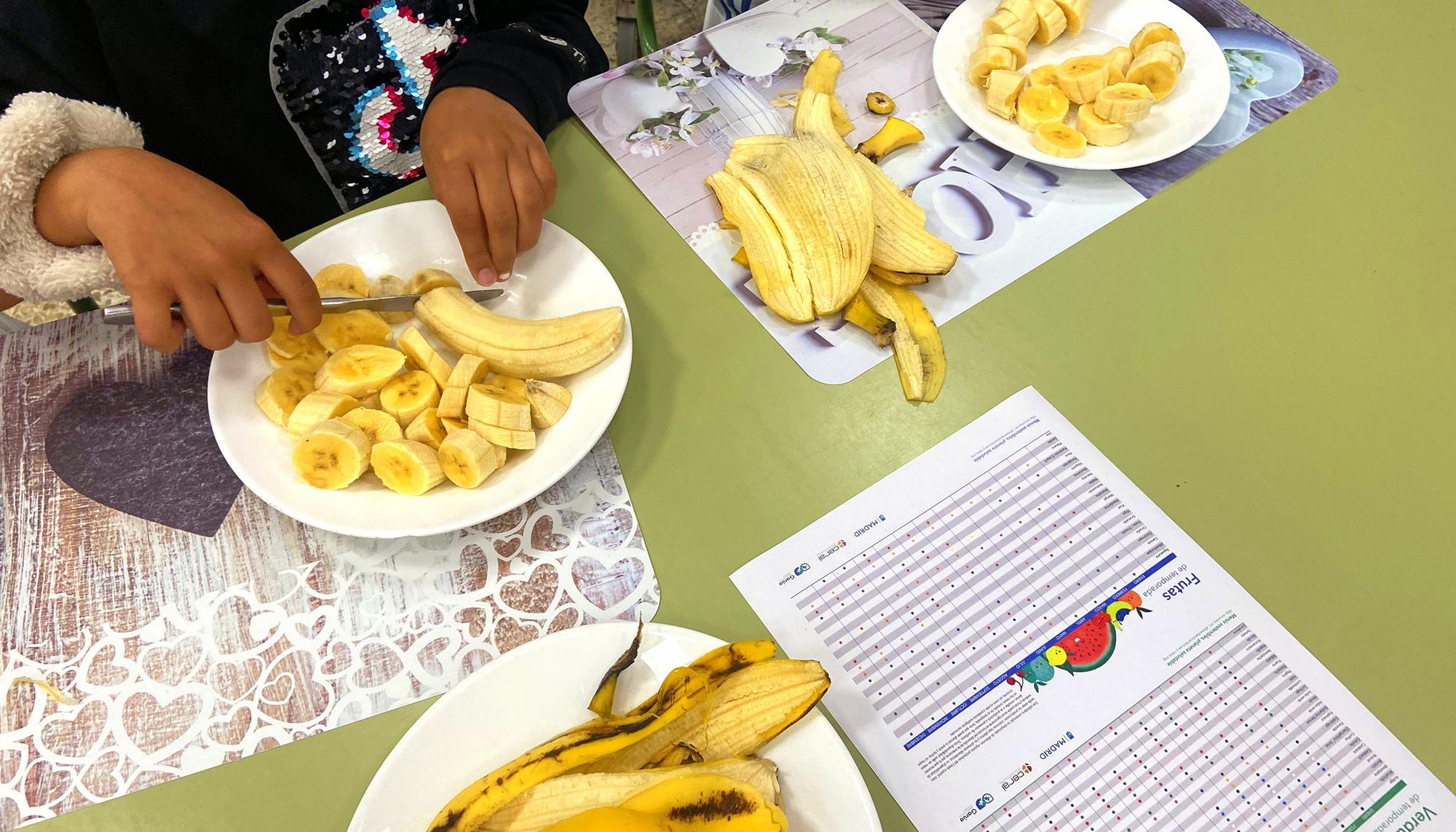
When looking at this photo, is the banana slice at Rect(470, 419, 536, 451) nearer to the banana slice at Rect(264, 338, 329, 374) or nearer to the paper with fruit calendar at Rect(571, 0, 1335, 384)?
the banana slice at Rect(264, 338, 329, 374)

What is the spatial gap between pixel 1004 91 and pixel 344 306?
714 mm

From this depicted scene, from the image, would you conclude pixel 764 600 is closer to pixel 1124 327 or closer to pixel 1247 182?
pixel 1124 327

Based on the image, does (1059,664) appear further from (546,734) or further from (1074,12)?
(1074,12)

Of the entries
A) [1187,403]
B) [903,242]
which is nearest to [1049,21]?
[903,242]

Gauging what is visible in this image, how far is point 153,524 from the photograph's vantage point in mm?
723

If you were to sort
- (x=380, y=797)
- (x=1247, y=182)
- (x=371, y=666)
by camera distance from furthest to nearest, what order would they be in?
1. (x=1247, y=182)
2. (x=371, y=666)
3. (x=380, y=797)

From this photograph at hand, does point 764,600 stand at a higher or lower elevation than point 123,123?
lower

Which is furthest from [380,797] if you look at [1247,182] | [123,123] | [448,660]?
[1247,182]

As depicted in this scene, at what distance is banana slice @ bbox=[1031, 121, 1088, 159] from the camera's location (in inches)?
37.1

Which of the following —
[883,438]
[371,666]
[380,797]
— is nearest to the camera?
[380,797]

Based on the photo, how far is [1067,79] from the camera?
0.97 meters

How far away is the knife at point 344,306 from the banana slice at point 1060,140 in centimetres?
60

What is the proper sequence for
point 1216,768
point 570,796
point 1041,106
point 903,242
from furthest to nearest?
point 1041,106 → point 903,242 → point 1216,768 → point 570,796

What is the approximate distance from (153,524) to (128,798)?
A: 22 centimetres
